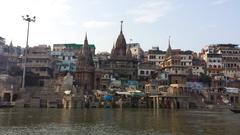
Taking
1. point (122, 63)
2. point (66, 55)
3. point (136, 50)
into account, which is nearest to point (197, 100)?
point (122, 63)

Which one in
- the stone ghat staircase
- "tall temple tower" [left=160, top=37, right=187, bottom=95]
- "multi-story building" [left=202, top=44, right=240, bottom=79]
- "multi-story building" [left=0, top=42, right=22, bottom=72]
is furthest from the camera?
"multi-story building" [left=202, top=44, right=240, bottom=79]

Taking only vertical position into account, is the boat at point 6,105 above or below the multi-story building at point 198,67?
below

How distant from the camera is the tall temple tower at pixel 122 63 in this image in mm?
88938

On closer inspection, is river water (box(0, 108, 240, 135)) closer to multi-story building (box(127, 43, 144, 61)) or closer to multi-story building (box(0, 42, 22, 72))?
multi-story building (box(0, 42, 22, 72))

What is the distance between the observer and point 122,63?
91688mm

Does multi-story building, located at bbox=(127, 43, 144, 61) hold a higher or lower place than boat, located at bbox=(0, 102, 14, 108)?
higher

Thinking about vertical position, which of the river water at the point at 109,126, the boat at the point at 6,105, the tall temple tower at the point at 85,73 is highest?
the tall temple tower at the point at 85,73

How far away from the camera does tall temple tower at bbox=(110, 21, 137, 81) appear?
8894cm

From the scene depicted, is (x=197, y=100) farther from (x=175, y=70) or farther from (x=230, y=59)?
(x=230, y=59)

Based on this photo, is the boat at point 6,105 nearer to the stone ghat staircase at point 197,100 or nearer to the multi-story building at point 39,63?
the multi-story building at point 39,63

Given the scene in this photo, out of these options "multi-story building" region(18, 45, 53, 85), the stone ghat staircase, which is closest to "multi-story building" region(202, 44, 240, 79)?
the stone ghat staircase

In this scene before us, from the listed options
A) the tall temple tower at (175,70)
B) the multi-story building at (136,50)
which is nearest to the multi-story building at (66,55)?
the multi-story building at (136,50)

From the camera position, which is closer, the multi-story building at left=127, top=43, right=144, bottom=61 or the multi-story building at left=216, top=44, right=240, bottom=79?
the multi-story building at left=216, top=44, right=240, bottom=79

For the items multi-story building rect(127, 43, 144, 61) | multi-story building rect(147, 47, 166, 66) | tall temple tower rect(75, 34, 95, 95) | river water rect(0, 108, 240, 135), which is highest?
multi-story building rect(127, 43, 144, 61)
